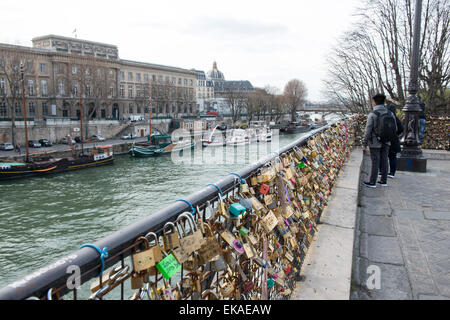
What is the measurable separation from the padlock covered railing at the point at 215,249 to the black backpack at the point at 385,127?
3028 millimetres

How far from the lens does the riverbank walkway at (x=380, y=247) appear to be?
2764 millimetres

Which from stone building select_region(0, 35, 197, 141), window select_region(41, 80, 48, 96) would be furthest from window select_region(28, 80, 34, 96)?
window select_region(41, 80, 48, 96)

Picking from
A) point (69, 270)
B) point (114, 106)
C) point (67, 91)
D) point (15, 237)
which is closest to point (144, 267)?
point (69, 270)

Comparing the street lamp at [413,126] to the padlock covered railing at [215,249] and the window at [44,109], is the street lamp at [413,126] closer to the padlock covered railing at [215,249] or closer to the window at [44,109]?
the padlock covered railing at [215,249]

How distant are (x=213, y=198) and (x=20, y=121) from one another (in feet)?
150

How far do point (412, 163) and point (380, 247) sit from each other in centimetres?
525

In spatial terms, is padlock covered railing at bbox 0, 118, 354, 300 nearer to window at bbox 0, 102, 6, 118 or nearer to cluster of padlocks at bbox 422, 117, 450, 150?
cluster of padlocks at bbox 422, 117, 450, 150

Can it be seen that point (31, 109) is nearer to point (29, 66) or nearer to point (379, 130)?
point (29, 66)

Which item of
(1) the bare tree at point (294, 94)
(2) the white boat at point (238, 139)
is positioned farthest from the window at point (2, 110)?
(1) the bare tree at point (294, 94)

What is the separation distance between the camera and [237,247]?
1.84 m

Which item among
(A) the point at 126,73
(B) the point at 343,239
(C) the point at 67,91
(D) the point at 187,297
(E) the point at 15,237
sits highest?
(A) the point at 126,73

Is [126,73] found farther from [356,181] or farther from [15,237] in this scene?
[356,181]

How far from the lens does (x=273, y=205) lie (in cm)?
255
